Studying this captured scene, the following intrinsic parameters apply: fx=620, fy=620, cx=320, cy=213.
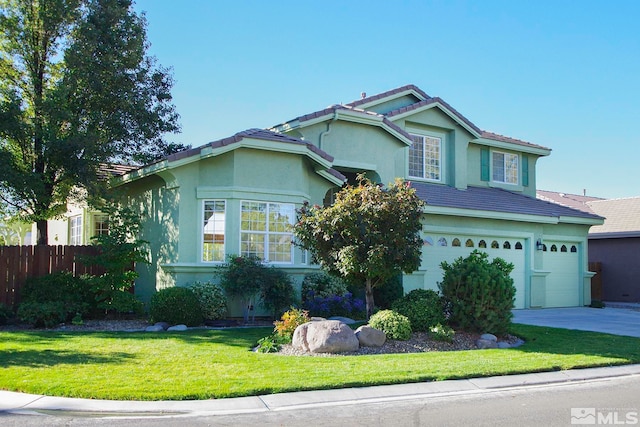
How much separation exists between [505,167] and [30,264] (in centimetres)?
1791

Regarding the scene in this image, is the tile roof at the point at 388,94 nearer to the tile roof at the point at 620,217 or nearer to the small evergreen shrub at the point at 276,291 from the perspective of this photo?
the small evergreen shrub at the point at 276,291

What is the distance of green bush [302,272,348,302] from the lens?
16531mm

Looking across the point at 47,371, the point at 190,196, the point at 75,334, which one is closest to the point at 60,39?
the point at 190,196

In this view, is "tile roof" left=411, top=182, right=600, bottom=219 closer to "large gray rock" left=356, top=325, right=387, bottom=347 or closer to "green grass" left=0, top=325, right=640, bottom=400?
"green grass" left=0, top=325, right=640, bottom=400

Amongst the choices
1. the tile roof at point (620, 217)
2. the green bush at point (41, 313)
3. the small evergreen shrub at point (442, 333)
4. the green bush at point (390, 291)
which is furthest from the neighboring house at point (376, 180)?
the small evergreen shrub at point (442, 333)

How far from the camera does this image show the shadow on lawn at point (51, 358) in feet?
31.8

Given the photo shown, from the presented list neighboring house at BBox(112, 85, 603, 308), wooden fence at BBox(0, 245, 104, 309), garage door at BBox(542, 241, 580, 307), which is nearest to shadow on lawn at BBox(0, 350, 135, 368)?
neighboring house at BBox(112, 85, 603, 308)

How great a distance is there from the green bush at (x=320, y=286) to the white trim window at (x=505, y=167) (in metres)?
10.8

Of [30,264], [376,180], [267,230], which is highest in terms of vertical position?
[376,180]

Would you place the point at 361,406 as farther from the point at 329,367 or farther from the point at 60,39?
the point at 60,39

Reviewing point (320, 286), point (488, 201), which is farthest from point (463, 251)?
point (320, 286)

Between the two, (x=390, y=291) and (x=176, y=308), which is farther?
(x=390, y=291)

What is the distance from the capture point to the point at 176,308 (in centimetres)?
1436

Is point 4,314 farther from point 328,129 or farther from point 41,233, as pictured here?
point 328,129
